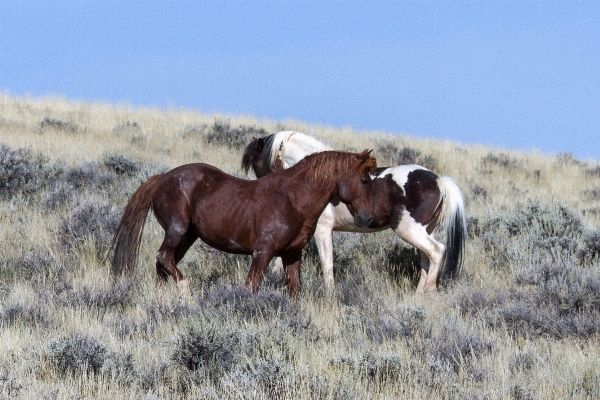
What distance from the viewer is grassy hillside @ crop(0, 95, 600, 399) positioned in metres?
4.58

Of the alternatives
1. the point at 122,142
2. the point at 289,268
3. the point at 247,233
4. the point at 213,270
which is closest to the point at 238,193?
the point at 247,233

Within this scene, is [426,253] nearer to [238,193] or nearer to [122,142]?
[238,193]

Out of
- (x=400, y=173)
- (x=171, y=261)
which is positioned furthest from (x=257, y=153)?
(x=171, y=261)

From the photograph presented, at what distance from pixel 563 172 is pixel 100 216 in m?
13.0

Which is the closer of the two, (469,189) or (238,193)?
(238,193)

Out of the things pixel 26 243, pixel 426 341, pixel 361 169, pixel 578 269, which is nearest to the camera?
pixel 426 341

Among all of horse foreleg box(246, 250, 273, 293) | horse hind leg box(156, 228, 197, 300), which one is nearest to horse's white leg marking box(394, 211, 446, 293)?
horse foreleg box(246, 250, 273, 293)

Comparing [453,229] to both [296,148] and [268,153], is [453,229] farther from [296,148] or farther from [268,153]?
[268,153]

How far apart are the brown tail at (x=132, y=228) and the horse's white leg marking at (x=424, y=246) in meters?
2.85

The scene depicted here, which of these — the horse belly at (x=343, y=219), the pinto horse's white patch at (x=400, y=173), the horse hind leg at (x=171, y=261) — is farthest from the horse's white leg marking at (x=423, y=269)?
the horse hind leg at (x=171, y=261)

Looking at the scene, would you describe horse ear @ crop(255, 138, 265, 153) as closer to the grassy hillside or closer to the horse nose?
the grassy hillside

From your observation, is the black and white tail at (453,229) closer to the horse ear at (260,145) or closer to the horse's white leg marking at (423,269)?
the horse's white leg marking at (423,269)

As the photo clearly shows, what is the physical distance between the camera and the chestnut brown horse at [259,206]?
651cm

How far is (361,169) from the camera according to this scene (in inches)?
256
